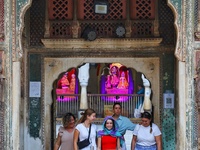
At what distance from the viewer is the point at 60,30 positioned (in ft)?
48.4

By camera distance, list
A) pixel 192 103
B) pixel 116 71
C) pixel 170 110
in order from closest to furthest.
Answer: pixel 192 103, pixel 170 110, pixel 116 71

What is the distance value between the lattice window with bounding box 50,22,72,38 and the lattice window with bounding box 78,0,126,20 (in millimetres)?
324

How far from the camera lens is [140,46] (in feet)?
48.2

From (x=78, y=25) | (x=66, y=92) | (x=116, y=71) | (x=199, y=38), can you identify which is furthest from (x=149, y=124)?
(x=66, y=92)

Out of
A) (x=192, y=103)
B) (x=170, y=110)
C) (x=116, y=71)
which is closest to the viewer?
(x=192, y=103)

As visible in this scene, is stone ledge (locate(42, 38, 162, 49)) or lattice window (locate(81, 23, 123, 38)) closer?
stone ledge (locate(42, 38, 162, 49))

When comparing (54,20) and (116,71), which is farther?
(116,71)

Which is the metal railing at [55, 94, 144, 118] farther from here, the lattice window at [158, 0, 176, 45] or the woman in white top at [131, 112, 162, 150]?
the woman in white top at [131, 112, 162, 150]

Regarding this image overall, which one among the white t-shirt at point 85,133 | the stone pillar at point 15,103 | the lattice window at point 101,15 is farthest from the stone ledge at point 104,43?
the white t-shirt at point 85,133

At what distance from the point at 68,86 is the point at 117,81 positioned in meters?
1.53

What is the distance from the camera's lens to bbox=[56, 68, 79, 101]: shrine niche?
2067 cm

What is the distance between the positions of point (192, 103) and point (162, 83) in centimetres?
214

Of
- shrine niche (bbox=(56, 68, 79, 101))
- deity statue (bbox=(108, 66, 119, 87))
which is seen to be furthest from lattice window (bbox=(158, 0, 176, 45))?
shrine niche (bbox=(56, 68, 79, 101))

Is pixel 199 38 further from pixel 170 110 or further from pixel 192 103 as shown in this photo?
pixel 170 110
